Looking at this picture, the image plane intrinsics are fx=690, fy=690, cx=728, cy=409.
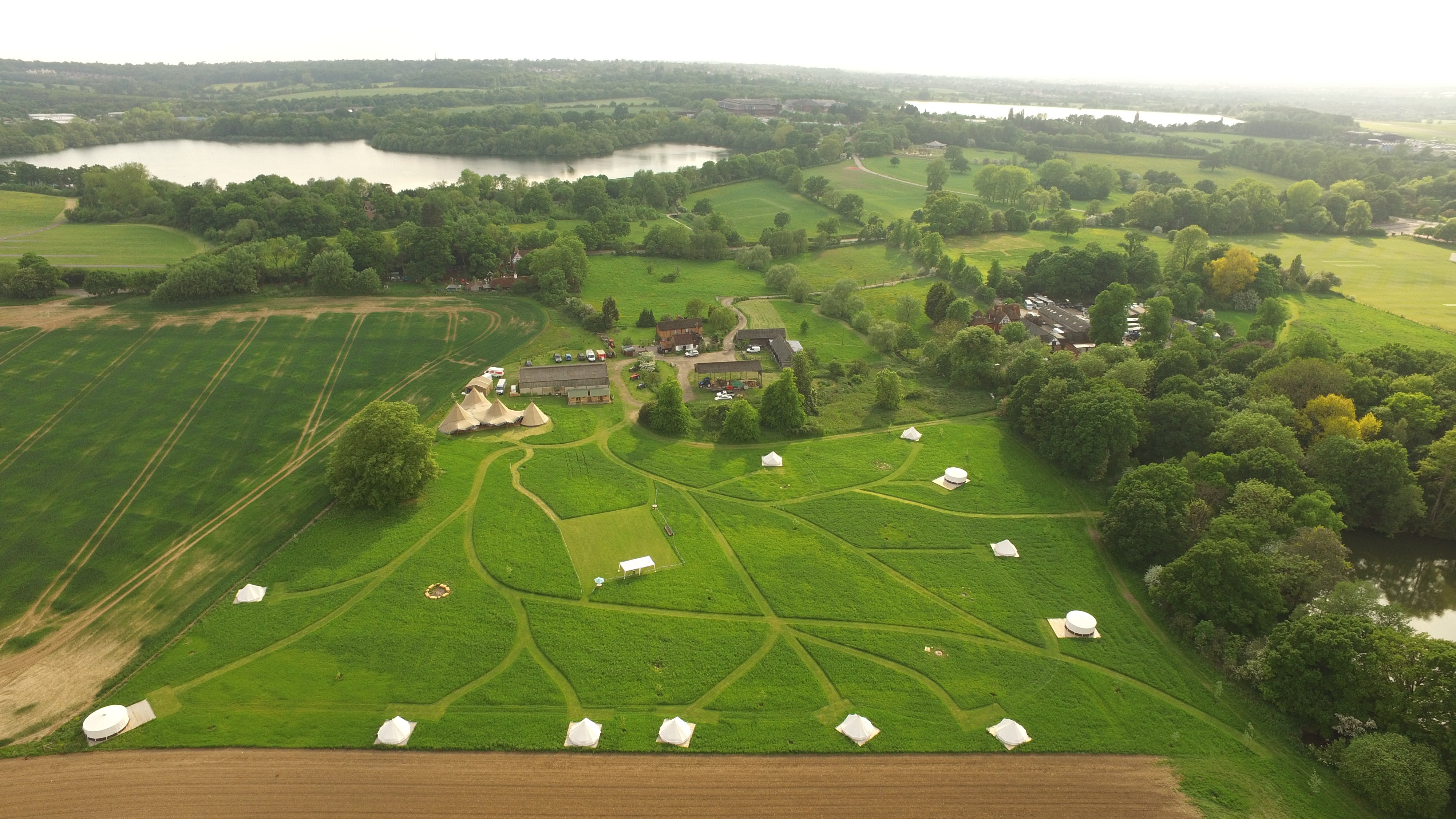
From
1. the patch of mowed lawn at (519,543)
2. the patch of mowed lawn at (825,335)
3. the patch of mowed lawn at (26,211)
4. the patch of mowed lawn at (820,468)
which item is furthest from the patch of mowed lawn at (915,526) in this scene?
the patch of mowed lawn at (26,211)

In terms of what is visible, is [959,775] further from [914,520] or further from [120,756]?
[120,756]

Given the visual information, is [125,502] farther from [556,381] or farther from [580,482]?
[556,381]

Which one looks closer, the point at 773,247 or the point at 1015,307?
the point at 1015,307

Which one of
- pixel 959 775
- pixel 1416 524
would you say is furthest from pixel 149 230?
pixel 1416 524

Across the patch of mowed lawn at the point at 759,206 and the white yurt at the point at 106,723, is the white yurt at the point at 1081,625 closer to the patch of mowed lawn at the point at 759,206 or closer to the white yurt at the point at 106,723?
the white yurt at the point at 106,723

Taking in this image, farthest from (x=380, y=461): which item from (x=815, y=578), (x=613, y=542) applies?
(x=815, y=578)

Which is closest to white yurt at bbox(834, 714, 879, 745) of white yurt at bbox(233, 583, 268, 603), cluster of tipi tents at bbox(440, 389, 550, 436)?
white yurt at bbox(233, 583, 268, 603)

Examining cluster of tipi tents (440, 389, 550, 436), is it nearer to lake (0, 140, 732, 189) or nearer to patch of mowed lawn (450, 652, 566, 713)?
patch of mowed lawn (450, 652, 566, 713)
